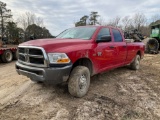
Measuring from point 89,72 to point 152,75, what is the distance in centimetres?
370

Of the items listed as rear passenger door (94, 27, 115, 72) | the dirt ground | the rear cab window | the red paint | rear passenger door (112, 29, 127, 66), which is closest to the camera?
the dirt ground

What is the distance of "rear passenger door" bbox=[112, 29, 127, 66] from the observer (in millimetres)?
5861

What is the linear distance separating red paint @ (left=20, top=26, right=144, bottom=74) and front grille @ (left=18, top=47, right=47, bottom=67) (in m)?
0.13

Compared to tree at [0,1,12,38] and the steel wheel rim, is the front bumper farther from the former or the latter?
tree at [0,1,12,38]

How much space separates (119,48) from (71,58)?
2529 mm

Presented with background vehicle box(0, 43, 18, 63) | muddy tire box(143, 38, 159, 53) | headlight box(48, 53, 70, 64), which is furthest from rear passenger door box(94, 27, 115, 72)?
muddy tire box(143, 38, 159, 53)

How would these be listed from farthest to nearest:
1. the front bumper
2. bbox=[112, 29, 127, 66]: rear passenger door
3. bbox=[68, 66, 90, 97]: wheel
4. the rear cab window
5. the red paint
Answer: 1. the rear cab window
2. bbox=[112, 29, 127, 66]: rear passenger door
3. bbox=[68, 66, 90, 97]: wheel
4. the red paint
5. the front bumper

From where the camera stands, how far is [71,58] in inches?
157

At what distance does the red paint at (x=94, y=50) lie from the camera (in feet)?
13.0

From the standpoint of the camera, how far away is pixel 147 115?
12.2ft

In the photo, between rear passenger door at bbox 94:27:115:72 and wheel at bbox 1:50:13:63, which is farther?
wheel at bbox 1:50:13:63

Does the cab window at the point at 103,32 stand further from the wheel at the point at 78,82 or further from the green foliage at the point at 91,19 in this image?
the green foliage at the point at 91,19

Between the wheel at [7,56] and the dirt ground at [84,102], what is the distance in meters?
5.83

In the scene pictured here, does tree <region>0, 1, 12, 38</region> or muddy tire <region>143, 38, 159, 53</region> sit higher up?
tree <region>0, 1, 12, 38</region>
